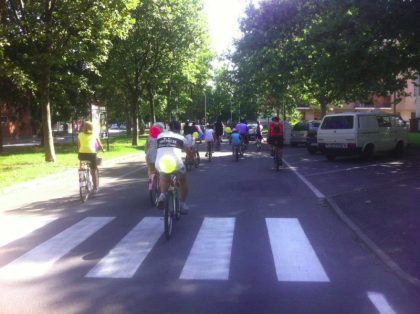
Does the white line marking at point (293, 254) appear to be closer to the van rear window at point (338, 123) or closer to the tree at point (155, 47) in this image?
the van rear window at point (338, 123)

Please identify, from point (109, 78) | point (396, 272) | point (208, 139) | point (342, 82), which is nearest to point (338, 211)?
point (396, 272)

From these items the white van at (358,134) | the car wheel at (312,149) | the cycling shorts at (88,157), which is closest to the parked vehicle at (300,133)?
the car wheel at (312,149)

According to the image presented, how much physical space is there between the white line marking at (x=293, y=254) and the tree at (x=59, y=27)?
12.9 metres

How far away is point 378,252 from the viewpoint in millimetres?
6211

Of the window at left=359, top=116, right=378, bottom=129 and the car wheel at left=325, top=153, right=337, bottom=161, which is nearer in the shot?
the window at left=359, top=116, right=378, bottom=129

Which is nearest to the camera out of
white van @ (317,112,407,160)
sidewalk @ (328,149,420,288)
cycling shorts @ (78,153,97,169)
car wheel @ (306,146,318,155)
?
sidewalk @ (328,149,420,288)

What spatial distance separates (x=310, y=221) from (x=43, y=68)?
15238 mm

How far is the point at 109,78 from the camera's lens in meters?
34.2

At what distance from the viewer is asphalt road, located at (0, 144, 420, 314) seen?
4609mm

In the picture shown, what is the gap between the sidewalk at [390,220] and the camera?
588 centimetres

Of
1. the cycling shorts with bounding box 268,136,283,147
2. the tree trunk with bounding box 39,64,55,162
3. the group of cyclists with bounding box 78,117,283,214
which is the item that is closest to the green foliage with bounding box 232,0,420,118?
the cycling shorts with bounding box 268,136,283,147

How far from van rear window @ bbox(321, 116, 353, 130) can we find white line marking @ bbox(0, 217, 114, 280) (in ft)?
42.9

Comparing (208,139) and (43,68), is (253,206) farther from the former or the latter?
(43,68)

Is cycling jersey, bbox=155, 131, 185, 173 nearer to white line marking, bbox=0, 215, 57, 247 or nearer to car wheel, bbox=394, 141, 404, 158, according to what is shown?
white line marking, bbox=0, 215, 57, 247
